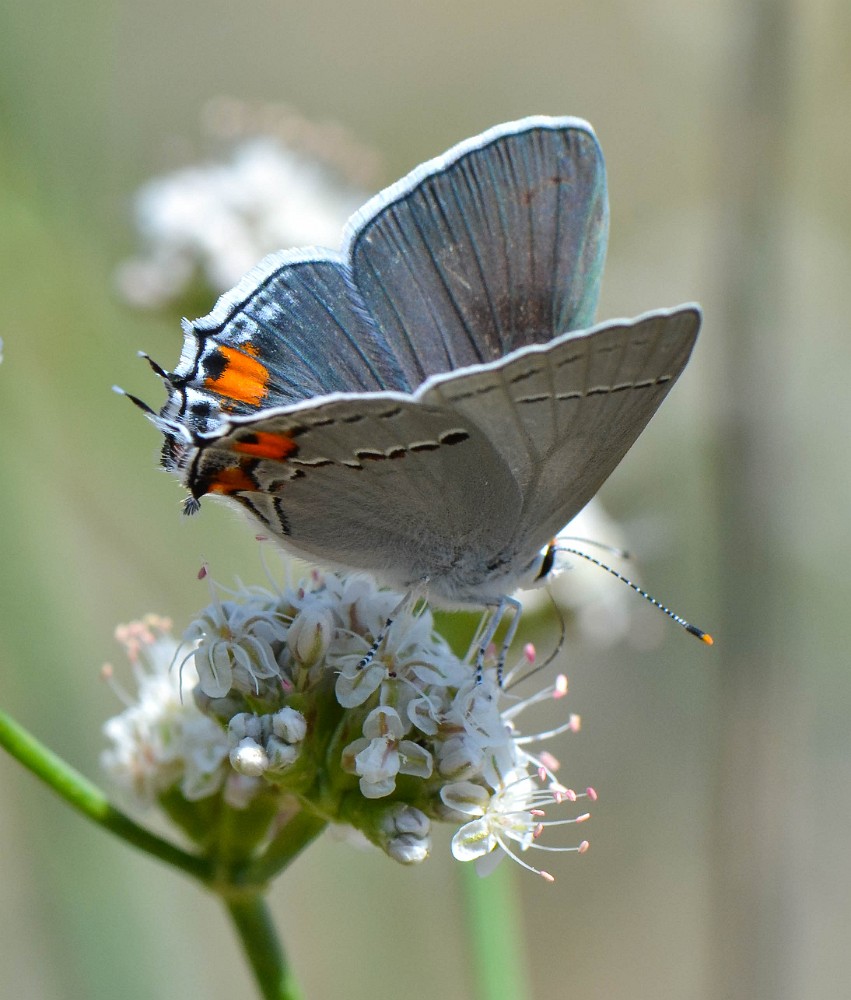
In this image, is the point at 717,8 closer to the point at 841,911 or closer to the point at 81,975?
the point at 81,975

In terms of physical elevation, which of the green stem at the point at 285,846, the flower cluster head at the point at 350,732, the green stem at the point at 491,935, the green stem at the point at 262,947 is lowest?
the green stem at the point at 491,935

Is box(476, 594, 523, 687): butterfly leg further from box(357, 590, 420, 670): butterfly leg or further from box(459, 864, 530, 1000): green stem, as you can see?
box(459, 864, 530, 1000): green stem

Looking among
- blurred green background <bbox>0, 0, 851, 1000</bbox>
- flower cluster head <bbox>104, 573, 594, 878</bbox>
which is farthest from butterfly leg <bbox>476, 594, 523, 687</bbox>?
blurred green background <bbox>0, 0, 851, 1000</bbox>

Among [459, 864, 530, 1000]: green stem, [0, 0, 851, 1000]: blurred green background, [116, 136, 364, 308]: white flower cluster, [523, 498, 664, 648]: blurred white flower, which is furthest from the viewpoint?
[116, 136, 364, 308]: white flower cluster

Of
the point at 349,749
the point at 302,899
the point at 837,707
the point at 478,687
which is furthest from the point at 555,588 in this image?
the point at 837,707

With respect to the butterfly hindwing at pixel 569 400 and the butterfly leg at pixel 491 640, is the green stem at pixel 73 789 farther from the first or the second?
the butterfly hindwing at pixel 569 400

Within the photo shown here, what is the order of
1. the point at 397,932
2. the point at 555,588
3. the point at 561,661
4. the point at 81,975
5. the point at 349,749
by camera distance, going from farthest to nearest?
the point at 561,661 → the point at 397,932 → the point at 555,588 → the point at 81,975 → the point at 349,749

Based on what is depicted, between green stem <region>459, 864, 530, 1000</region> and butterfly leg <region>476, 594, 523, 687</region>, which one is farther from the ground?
butterfly leg <region>476, 594, 523, 687</region>

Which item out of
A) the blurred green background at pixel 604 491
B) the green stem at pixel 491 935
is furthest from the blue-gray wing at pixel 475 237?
the green stem at pixel 491 935
